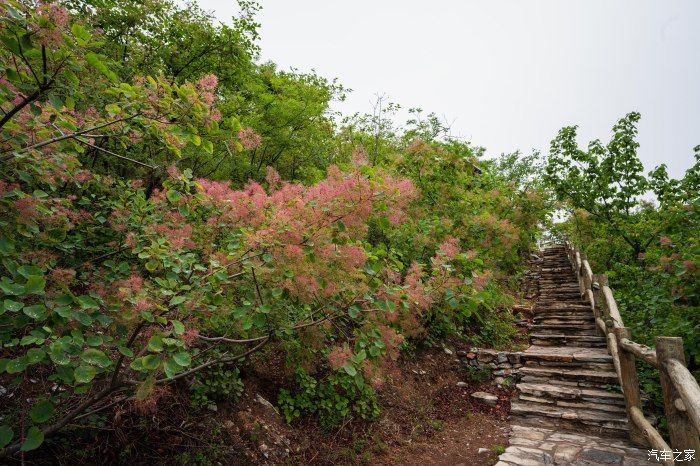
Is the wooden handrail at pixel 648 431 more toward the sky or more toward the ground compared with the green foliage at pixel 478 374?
more toward the sky

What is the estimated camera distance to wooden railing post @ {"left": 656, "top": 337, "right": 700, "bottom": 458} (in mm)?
2749

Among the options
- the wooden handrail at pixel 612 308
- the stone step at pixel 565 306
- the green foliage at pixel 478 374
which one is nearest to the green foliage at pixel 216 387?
the green foliage at pixel 478 374

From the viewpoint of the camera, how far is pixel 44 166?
225 cm

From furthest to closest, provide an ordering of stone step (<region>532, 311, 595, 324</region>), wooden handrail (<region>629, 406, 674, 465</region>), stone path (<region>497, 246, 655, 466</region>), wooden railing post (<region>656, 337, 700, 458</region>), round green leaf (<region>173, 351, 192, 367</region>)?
stone step (<region>532, 311, 595, 324</region>) → stone path (<region>497, 246, 655, 466</region>) → wooden handrail (<region>629, 406, 674, 465</region>) → wooden railing post (<region>656, 337, 700, 458</region>) → round green leaf (<region>173, 351, 192, 367</region>)

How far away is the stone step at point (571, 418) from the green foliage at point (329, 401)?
7.31ft

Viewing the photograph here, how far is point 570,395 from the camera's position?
505 cm

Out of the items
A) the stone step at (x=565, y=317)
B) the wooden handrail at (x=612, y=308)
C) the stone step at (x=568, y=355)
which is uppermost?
the wooden handrail at (x=612, y=308)

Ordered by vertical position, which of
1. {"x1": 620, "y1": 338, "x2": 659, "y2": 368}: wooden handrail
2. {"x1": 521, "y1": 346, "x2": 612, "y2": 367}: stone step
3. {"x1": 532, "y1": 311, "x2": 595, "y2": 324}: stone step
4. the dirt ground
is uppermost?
{"x1": 620, "y1": 338, "x2": 659, "y2": 368}: wooden handrail

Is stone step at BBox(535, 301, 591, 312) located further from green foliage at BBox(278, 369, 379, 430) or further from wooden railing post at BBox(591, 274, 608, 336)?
green foliage at BBox(278, 369, 379, 430)

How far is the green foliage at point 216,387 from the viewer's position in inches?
134

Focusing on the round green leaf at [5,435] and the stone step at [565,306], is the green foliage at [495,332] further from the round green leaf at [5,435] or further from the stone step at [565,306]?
the round green leaf at [5,435]

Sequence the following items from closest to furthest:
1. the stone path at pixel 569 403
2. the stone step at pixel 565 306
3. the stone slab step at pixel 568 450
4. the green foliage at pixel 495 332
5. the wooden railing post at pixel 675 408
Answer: the wooden railing post at pixel 675 408, the stone slab step at pixel 568 450, the stone path at pixel 569 403, the green foliage at pixel 495 332, the stone step at pixel 565 306

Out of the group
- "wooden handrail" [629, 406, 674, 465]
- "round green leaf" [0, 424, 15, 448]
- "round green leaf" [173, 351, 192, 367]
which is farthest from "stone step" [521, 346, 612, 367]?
"round green leaf" [0, 424, 15, 448]

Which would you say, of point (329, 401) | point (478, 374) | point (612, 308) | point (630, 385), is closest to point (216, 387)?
point (329, 401)
